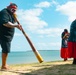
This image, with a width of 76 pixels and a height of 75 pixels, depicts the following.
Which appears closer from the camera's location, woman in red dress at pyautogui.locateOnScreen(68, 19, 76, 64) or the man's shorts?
the man's shorts

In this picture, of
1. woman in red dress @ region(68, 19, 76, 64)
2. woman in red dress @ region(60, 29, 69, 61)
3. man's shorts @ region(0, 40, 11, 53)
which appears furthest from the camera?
woman in red dress @ region(60, 29, 69, 61)

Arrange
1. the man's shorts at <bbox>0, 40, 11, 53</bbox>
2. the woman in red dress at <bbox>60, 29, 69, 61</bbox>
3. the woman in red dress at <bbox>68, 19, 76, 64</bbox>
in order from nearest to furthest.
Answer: the man's shorts at <bbox>0, 40, 11, 53</bbox> < the woman in red dress at <bbox>68, 19, 76, 64</bbox> < the woman in red dress at <bbox>60, 29, 69, 61</bbox>

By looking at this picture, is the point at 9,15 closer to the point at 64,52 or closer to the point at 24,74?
the point at 24,74

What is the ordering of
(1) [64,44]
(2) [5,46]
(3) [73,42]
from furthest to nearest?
(1) [64,44]
(3) [73,42]
(2) [5,46]

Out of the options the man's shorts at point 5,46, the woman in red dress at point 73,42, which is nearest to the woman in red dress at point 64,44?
the woman in red dress at point 73,42

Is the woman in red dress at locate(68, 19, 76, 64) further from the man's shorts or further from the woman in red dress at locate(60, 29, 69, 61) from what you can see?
the woman in red dress at locate(60, 29, 69, 61)

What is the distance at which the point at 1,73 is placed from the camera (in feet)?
36.4

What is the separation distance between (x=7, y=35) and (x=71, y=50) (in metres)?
3.27

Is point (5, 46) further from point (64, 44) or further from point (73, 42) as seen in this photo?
point (64, 44)

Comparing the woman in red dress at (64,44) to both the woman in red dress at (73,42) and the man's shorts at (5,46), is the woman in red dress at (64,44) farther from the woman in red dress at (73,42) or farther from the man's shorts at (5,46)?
the man's shorts at (5,46)

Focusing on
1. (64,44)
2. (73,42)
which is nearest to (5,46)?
(73,42)

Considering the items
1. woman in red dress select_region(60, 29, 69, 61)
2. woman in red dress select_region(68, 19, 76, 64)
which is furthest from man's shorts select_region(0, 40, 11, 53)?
woman in red dress select_region(60, 29, 69, 61)

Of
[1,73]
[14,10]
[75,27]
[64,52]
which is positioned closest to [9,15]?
[14,10]

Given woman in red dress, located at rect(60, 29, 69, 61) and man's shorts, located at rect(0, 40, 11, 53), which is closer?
man's shorts, located at rect(0, 40, 11, 53)
